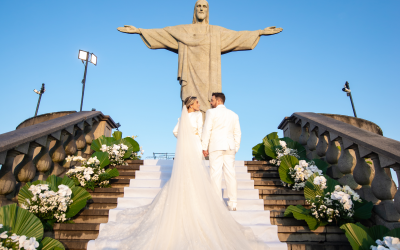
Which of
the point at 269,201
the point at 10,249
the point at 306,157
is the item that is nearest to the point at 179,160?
the point at 269,201

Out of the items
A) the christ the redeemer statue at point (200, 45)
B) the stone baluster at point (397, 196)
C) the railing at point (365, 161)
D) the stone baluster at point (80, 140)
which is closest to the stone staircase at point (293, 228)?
the railing at point (365, 161)

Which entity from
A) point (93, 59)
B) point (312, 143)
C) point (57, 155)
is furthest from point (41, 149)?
point (93, 59)

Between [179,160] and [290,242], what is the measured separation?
1.92m

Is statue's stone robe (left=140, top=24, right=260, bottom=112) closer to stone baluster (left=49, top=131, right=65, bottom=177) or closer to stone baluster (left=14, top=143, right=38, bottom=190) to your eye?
stone baluster (left=49, top=131, right=65, bottom=177)

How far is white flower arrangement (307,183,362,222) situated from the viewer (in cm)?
393

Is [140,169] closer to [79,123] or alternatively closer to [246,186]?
[79,123]

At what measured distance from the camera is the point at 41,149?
5094 mm

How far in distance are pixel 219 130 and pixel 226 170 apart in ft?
2.20

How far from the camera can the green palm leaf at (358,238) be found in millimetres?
3054

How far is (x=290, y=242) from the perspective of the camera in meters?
3.97

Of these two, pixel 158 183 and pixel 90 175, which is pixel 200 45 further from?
pixel 90 175

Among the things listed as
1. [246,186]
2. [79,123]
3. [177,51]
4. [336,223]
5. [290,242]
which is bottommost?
[290,242]

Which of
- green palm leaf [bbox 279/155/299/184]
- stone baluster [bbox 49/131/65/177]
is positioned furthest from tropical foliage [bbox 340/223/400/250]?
stone baluster [bbox 49/131/65/177]

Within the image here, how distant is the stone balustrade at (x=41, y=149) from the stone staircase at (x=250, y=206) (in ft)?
3.13
